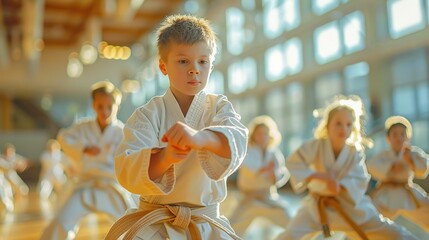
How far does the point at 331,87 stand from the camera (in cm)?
1135

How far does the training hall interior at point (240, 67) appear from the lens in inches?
334

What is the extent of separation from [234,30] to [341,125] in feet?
39.9

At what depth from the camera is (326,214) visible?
3209 mm

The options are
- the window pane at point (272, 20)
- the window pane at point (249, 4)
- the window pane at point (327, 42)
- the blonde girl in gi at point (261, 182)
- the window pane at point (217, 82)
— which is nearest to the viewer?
the blonde girl in gi at point (261, 182)

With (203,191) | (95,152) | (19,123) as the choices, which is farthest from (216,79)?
(203,191)

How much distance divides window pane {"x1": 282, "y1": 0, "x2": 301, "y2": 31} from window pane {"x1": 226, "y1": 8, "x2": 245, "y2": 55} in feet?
7.18

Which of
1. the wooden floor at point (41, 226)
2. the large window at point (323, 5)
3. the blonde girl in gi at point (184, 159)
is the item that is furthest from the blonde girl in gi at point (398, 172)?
the large window at point (323, 5)

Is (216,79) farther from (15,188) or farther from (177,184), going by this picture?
(177,184)

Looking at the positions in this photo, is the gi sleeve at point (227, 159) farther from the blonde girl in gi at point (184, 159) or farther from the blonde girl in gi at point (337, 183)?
the blonde girl in gi at point (337, 183)

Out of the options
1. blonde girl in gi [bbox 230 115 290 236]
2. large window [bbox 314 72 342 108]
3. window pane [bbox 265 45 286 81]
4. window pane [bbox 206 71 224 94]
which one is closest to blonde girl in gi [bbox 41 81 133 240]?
blonde girl in gi [bbox 230 115 290 236]

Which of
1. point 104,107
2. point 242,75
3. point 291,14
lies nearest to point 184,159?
point 104,107

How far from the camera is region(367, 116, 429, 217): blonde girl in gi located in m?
3.55

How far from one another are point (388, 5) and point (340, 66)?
76.8 inches

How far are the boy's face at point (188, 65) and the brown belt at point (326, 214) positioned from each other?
1518mm
